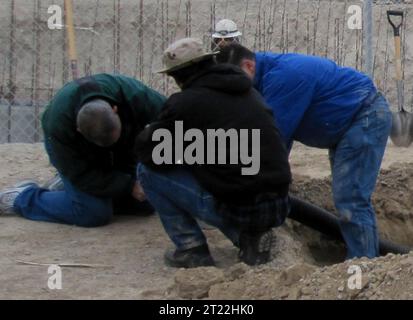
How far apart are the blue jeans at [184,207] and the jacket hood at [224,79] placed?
1.62 feet

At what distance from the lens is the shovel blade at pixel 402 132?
8.14 meters

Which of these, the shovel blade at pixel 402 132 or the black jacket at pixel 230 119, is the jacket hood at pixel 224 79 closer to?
the black jacket at pixel 230 119

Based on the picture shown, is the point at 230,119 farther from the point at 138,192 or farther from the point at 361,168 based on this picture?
the point at 138,192

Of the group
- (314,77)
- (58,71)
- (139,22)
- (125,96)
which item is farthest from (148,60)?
(314,77)

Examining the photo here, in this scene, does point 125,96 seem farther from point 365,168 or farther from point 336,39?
point 336,39

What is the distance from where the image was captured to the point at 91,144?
207 inches

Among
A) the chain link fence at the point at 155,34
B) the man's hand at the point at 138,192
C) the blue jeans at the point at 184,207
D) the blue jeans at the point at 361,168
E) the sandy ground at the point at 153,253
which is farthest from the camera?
the chain link fence at the point at 155,34

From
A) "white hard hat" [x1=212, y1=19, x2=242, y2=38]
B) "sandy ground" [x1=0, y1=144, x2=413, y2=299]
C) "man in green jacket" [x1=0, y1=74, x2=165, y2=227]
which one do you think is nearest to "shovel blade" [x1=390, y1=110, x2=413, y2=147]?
"sandy ground" [x1=0, y1=144, x2=413, y2=299]

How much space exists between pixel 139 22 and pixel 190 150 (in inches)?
305

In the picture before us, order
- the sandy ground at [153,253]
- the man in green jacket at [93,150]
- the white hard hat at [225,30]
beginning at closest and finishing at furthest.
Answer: the sandy ground at [153,253]
the man in green jacket at [93,150]
the white hard hat at [225,30]

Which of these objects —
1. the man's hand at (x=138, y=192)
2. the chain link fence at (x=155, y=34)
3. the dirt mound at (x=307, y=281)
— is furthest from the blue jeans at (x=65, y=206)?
the chain link fence at (x=155, y=34)

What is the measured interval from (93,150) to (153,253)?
80 centimetres

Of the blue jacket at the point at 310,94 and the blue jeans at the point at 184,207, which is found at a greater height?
the blue jacket at the point at 310,94

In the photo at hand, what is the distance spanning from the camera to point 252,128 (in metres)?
4.31
